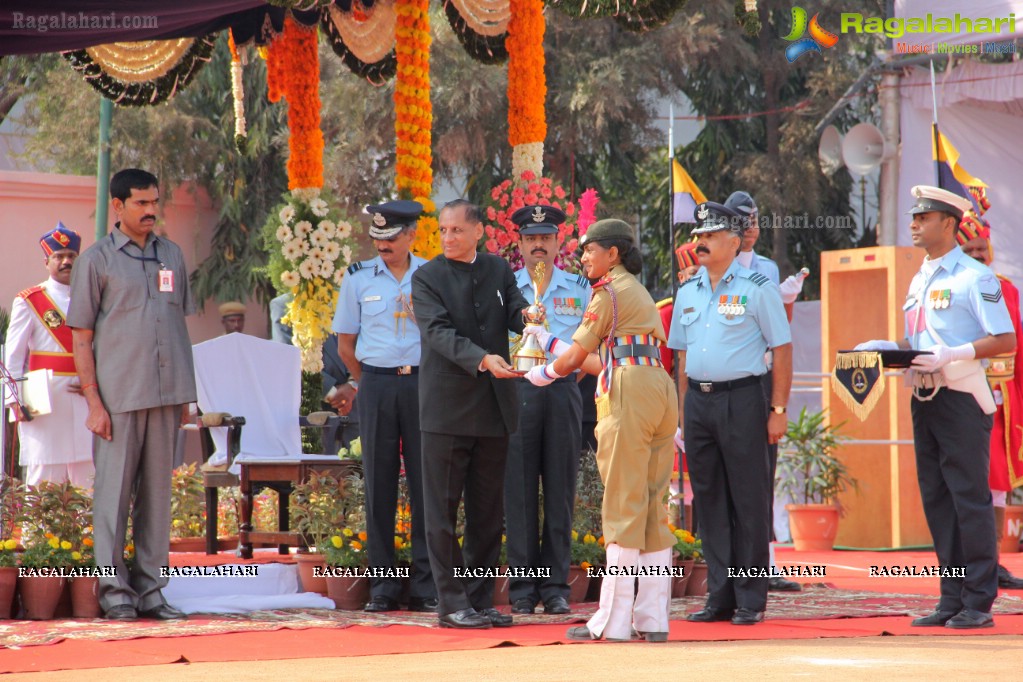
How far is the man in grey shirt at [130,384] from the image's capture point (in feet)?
21.1

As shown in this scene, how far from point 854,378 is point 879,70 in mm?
7918

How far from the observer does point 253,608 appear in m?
6.69

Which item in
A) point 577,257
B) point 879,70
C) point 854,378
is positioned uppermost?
point 879,70

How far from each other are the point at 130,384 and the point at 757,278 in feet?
9.51

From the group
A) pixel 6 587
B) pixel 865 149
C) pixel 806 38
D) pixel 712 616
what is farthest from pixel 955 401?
pixel 806 38

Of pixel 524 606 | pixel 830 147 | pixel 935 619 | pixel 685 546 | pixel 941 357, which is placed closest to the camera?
pixel 941 357

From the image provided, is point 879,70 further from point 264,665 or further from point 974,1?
point 264,665

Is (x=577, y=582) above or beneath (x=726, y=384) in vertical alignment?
beneath

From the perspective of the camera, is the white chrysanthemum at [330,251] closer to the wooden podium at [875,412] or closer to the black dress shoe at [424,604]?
the black dress shoe at [424,604]

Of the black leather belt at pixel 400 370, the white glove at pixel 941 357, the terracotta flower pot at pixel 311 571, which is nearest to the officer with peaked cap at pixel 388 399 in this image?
the black leather belt at pixel 400 370

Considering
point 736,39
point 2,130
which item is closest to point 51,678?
point 736,39

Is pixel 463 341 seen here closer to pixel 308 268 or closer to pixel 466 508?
pixel 466 508

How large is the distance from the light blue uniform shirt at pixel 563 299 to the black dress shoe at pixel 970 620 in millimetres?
2200

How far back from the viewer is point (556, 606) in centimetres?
661
